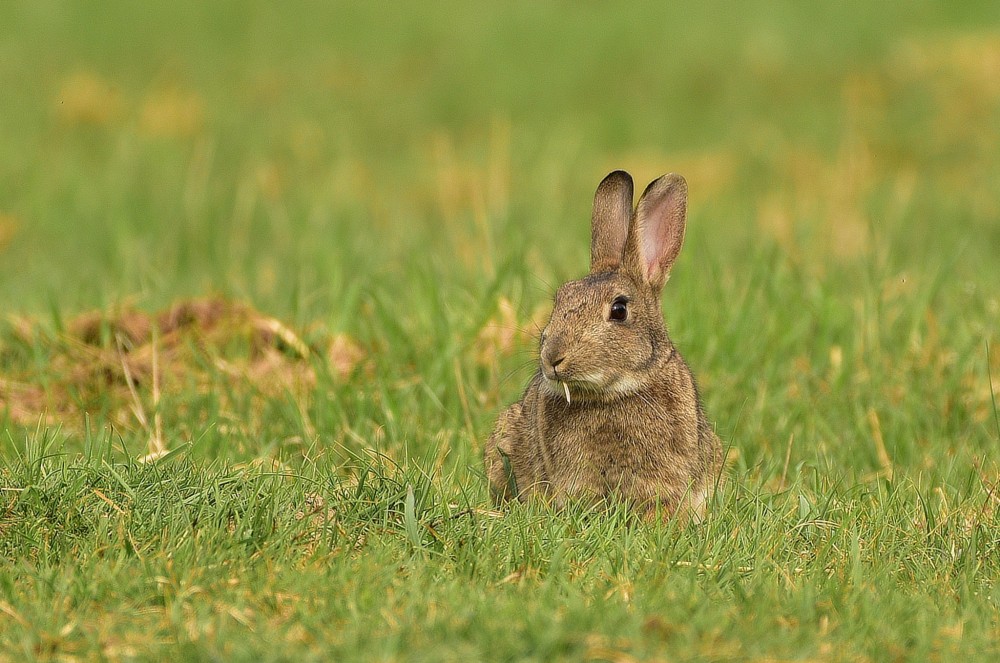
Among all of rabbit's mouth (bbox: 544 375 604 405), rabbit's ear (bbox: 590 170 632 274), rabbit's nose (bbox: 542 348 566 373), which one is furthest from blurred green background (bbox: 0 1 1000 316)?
rabbit's nose (bbox: 542 348 566 373)

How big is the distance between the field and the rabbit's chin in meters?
0.45

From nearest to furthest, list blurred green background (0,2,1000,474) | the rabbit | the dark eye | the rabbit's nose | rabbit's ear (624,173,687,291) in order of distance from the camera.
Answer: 1. the rabbit's nose
2. the rabbit
3. the dark eye
4. rabbit's ear (624,173,687,291)
5. blurred green background (0,2,1000,474)

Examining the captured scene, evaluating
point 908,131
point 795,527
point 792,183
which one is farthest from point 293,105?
point 795,527

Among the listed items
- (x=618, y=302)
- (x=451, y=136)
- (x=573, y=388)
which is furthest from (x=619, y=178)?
(x=451, y=136)

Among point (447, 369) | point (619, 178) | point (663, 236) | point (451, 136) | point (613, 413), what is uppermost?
point (619, 178)

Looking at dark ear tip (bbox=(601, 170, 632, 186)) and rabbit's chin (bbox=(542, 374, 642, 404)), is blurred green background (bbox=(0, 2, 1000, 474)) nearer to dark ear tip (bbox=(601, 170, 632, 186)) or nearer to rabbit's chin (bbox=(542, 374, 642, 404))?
rabbit's chin (bbox=(542, 374, 642, 404))

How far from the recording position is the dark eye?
462 cm

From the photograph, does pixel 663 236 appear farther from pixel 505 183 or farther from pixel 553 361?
pixel 505 183

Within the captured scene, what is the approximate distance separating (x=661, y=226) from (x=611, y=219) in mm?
189

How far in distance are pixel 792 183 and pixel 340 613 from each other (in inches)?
359

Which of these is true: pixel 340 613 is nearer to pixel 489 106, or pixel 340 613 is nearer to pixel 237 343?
pixel 237 343

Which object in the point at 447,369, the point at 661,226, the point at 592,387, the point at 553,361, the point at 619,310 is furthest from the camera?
the point at 447,369

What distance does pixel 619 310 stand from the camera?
464 cm

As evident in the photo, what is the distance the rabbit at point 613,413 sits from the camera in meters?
4.50
